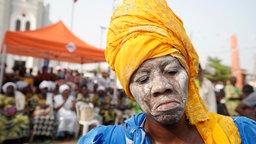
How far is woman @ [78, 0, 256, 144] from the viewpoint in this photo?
3.79ft

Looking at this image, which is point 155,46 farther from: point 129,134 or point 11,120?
point 11,120

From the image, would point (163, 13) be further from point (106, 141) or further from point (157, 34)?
point (106, 141)

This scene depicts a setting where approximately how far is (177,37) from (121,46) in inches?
10.8

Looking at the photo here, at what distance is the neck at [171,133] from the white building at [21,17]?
27164 millimetres

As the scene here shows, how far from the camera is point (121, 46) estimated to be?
123 cm

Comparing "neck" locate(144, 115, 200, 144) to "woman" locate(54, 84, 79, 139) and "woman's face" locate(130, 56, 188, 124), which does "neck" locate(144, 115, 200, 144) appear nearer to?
"woman's face" locate(130, 56, 188, 124)

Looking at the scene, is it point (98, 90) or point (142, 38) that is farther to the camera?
point (98, 90)

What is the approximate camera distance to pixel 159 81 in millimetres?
1141

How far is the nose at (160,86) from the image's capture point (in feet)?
3.68

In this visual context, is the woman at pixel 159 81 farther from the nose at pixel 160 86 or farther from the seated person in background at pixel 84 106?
the seated person in background at pixel 84 106

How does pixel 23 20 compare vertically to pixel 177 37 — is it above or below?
above

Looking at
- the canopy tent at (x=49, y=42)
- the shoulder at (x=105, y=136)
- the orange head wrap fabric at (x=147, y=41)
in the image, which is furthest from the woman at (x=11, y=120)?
the orange head wrap fabric at (x=147, y=41)

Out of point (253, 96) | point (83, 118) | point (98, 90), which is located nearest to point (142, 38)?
point (253, 96)

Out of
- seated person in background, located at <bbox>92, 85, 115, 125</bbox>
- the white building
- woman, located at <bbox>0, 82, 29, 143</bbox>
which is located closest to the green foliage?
the white building
